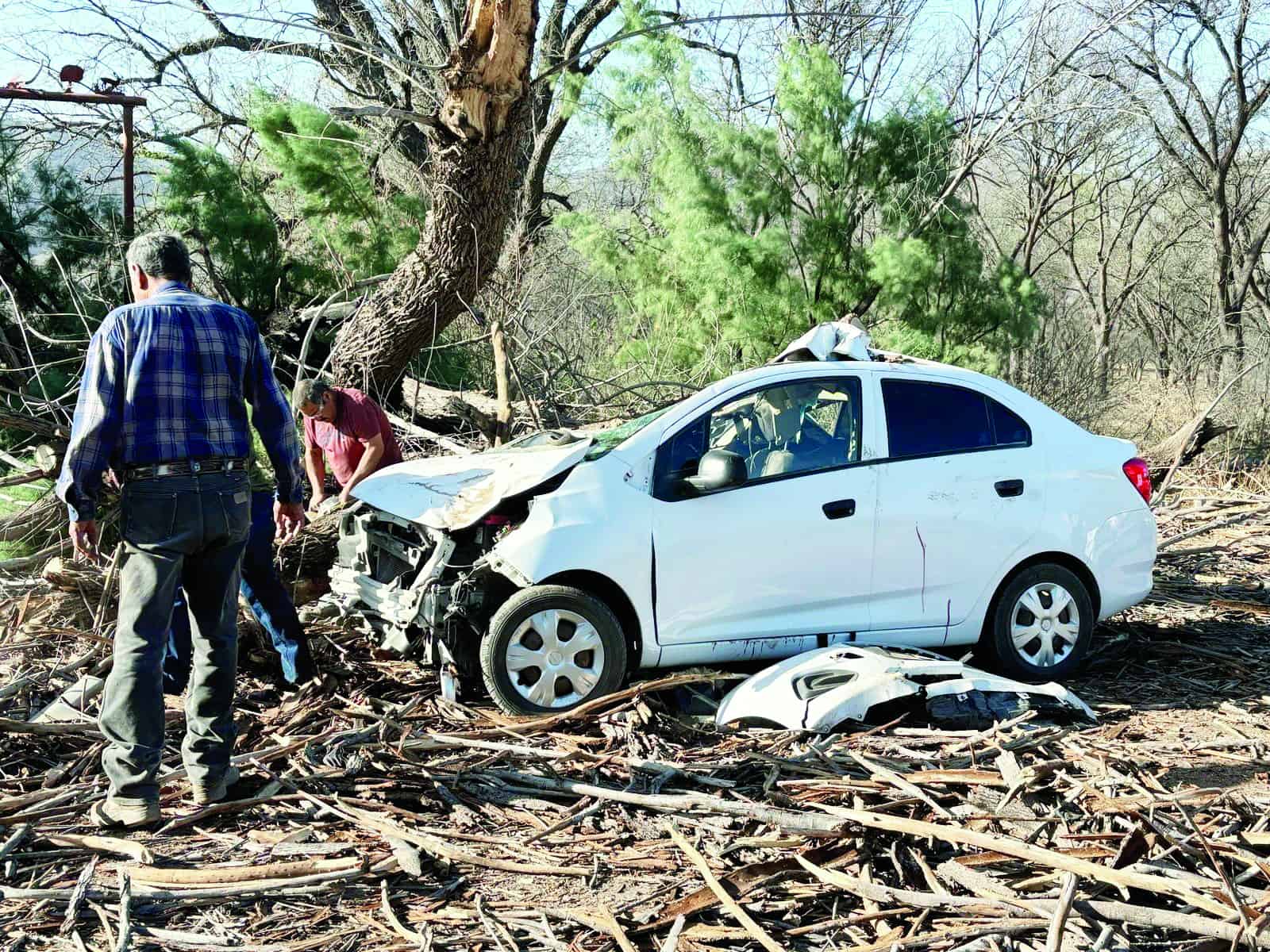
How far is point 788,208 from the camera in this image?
14469mm

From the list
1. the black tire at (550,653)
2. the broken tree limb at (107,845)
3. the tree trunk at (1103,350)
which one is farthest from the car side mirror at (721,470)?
the tree trunk at (1103,350)

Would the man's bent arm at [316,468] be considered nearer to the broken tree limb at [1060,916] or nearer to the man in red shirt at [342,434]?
the man in red shirt at [342,434]

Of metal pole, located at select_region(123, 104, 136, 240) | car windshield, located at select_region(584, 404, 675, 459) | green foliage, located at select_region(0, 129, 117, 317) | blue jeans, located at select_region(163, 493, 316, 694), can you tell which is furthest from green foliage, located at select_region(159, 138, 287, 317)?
car windshield, located at select_region(584, 404, 675, 459)

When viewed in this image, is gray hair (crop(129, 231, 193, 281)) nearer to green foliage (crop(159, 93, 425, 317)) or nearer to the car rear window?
the car rear window

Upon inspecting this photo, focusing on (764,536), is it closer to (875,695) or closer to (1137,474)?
(875,695)

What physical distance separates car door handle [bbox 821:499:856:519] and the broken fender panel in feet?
2.46

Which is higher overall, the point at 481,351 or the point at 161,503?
the point at 481,351

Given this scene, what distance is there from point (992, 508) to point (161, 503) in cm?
438

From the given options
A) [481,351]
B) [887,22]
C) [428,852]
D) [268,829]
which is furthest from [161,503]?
[887,22]

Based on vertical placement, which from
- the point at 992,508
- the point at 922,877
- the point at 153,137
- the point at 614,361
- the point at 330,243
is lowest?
the point at 922,877

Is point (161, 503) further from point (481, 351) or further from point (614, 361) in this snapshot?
point (614, 361)

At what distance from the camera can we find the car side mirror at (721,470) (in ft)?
20.1

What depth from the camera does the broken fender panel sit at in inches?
228

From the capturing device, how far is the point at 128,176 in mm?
11266
